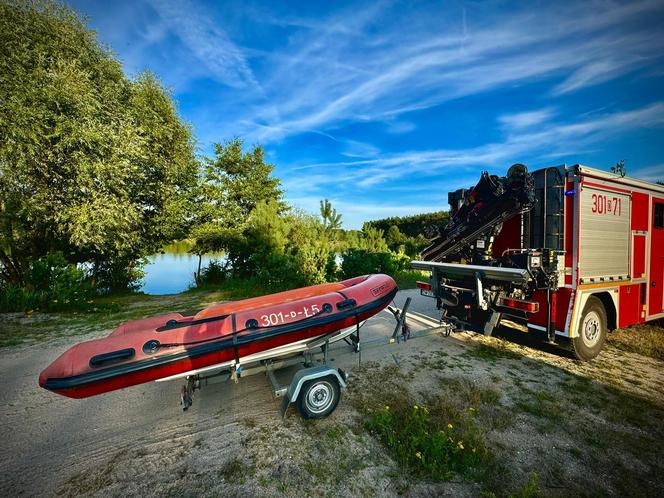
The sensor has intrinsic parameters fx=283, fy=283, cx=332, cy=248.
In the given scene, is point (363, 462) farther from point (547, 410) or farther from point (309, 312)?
point (547, 410)

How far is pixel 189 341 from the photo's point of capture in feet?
10.7

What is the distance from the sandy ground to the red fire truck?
0.94m

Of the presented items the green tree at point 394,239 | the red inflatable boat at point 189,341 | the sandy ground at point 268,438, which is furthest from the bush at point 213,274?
the green tree at point 394,239

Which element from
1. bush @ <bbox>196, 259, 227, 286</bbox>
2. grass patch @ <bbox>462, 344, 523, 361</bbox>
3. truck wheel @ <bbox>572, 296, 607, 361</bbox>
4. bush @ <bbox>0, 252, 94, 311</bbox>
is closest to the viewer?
truck wheel @ <bbox>572, 296, 607, 361</bbox>

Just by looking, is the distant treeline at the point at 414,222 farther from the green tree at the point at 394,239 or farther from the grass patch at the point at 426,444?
the grass patch at the point at 426,444

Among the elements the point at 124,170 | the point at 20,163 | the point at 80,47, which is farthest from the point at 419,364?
the point at 80,47

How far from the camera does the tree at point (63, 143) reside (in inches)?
381

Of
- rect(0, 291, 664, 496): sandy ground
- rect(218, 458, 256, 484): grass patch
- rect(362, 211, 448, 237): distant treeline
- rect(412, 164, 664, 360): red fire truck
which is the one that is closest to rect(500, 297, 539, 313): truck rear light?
rect(412, 164, 664, 360): red fire truck

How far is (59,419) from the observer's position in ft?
12.2

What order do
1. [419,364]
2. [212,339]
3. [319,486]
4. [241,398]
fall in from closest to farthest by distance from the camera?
1. [319,486]
2. [212,339]
3. [241,398]
4. [419,364]

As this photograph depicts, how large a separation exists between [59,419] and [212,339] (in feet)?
8.13

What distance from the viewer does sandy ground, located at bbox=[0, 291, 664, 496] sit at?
2.62 metres

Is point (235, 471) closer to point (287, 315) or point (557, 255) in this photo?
point (287, 315)

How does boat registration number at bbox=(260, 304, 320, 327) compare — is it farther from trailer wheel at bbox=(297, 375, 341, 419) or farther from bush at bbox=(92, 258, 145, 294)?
bush at bbox=(92, 258, 145, 294)
